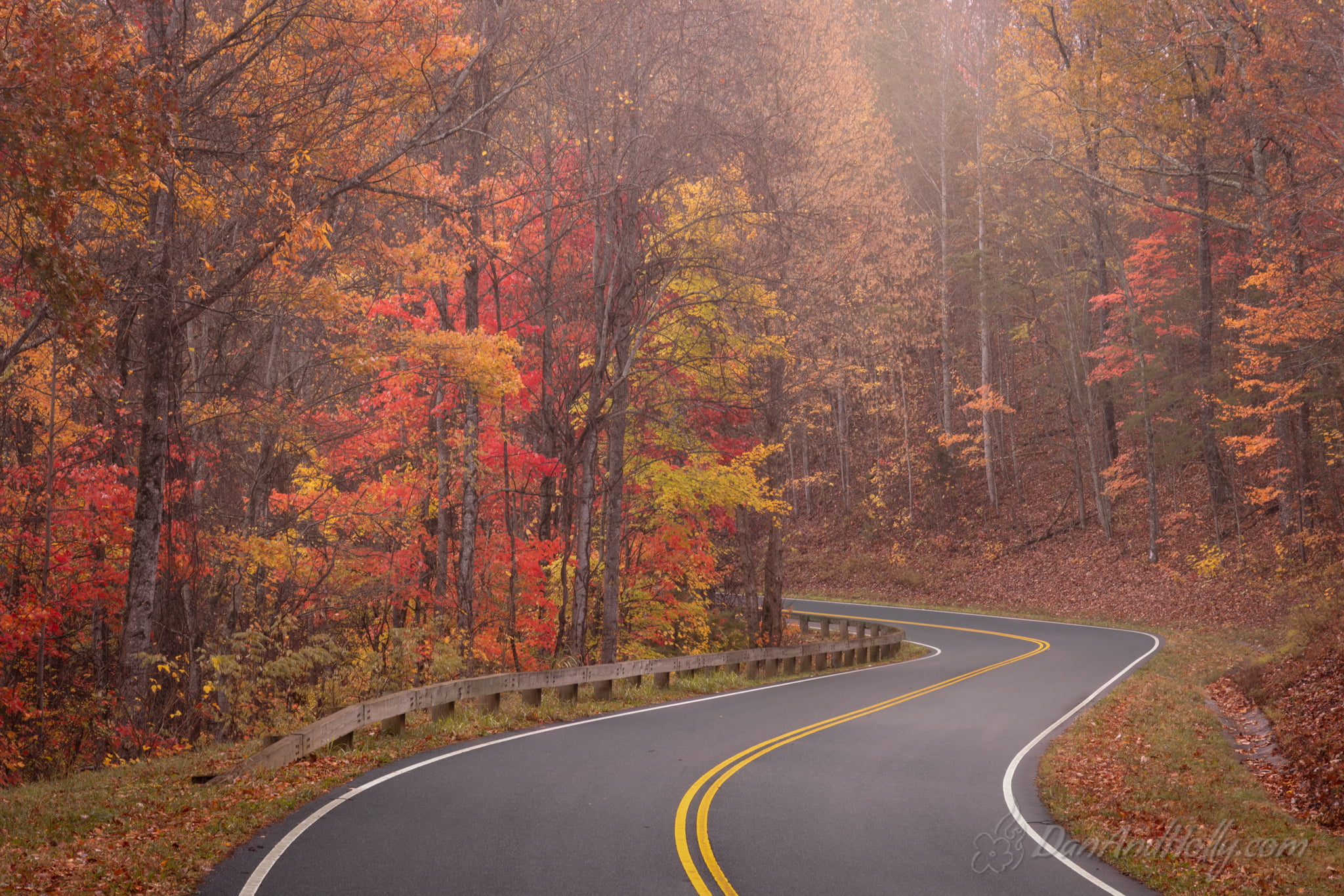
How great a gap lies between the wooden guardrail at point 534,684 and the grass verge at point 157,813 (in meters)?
0.24

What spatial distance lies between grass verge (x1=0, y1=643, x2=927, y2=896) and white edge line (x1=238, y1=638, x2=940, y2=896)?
356 mm

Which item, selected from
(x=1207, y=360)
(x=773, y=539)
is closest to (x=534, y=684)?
(x=773, y=539)

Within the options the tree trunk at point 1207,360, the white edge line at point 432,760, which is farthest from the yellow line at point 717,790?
the tree trunk at point 1207,360

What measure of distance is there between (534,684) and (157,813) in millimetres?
7289

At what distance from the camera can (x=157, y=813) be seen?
882 cm

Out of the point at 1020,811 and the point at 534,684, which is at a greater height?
the point at 534,684

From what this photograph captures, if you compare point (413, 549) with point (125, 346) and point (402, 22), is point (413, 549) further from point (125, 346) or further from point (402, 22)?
point (402, 22)

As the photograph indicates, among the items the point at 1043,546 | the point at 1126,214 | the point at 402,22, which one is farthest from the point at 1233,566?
the point at 402,22

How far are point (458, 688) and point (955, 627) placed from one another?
23929mm

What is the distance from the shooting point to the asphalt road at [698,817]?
7426 mm

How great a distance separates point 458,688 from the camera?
47.0ft

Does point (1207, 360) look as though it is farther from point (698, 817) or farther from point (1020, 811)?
point (698, 817)

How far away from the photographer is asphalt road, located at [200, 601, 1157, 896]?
7.43 metres

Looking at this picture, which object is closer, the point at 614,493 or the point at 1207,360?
the point at 614,493
